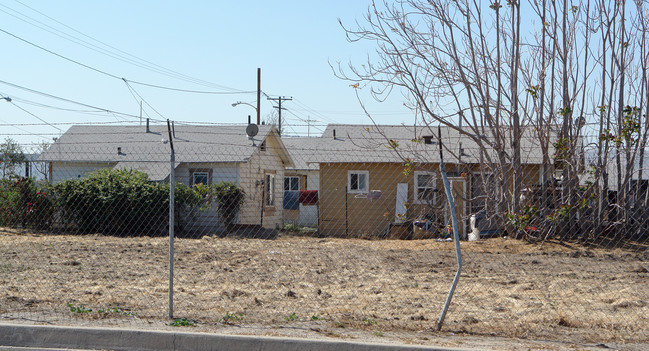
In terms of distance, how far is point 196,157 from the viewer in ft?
77.4

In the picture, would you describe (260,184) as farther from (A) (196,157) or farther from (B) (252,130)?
(A) (196,157)

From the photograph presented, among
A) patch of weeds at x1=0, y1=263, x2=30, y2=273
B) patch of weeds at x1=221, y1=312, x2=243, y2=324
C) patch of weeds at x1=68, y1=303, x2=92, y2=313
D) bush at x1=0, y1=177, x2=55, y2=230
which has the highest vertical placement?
bush at x1=0, y1=177, x2=55, y2=230

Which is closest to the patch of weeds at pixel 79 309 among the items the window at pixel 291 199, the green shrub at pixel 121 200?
the green shrub at pixel 121 200

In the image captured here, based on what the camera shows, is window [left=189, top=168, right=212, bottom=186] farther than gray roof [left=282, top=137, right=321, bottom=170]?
No

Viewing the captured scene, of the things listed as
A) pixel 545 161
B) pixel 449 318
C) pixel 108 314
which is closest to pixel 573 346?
pixel 449 318

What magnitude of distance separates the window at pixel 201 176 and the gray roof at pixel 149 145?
52 cm

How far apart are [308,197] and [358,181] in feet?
13.2

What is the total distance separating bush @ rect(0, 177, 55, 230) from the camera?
16.6 m

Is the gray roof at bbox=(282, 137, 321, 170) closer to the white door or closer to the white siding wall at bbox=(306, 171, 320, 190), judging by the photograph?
the white siding wall at bbox=(306, 171, 320, 190)

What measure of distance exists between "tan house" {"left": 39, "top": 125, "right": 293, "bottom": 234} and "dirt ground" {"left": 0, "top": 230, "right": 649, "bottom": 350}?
7.44 metres

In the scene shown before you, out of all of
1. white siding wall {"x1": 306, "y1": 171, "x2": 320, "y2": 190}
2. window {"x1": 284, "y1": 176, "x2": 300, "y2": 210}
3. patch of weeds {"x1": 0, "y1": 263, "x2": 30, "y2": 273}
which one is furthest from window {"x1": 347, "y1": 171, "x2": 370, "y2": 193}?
patch of weeds {"x1": 0, "y1": 263, "x2": 30, "y2": 273}

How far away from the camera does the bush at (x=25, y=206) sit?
16.6m

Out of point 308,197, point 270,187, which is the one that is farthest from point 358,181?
point 270,187

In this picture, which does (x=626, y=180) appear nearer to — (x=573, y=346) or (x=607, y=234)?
(x=607, y=234)
